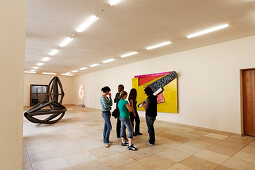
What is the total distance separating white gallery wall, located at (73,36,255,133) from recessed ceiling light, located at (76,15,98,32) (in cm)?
474

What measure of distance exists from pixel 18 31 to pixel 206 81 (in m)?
6.70

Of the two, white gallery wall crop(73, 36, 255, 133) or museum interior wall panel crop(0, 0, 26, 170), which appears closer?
museum interior wall panel crop(0, 0, 26, 170)

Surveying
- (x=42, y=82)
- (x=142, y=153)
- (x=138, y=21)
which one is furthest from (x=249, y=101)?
(x=42, y=82)

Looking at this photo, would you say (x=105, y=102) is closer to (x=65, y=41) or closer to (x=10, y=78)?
(x=10, y=78)

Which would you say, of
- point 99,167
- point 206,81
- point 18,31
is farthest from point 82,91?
point 18,31

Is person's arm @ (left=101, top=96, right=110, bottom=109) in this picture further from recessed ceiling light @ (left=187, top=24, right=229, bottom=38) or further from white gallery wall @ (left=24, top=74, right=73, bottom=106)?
white gallery wall @ (left=24, top=74, right=73, bottom=106)

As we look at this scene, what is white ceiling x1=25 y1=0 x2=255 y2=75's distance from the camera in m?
3.50

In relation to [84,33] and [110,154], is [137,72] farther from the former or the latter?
[110,154]

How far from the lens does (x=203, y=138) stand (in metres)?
5.18

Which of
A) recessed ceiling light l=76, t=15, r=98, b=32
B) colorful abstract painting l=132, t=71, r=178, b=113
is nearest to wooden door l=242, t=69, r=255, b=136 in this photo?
colorful abstract painting l=132, t=71, r=178, b=113

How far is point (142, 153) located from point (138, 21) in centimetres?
362

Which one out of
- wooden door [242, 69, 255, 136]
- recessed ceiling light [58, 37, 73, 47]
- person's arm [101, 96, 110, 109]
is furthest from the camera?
recessed ceiling light [58, 37, 73, 47]

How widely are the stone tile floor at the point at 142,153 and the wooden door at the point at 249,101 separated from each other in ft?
1.50

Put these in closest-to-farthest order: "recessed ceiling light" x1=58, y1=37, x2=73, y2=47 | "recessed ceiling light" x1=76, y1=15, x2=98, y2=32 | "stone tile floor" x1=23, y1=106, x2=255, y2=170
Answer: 1. "stone tile floor" x1=23, y1=106, x2=255, y2=170
2. "recessed ceiling light" x1=76, y1=15, x2=98, y2=32
3. "recessed ceiling light" x1=58, y1=37, x2=73, y2=47
